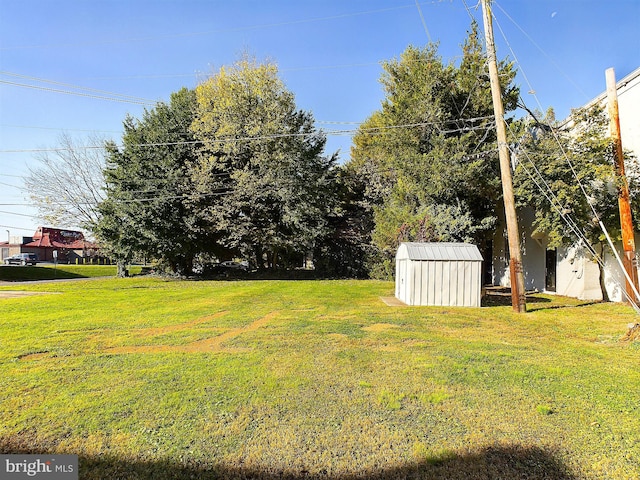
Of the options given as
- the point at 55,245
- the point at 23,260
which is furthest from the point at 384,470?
the point at 55,245

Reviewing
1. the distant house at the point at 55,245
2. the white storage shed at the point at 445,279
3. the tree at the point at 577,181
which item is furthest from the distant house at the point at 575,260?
the distant house at the point at 55,245

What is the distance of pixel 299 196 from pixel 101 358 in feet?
50.8

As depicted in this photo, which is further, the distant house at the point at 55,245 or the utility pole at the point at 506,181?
the distant house at the point at 55,245


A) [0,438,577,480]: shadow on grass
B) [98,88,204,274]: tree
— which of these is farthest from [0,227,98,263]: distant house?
[0,438,577,480]: shadow on grass

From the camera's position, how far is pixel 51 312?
9.07 metres

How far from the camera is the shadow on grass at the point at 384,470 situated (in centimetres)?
238

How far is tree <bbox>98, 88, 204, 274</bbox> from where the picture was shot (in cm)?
1994

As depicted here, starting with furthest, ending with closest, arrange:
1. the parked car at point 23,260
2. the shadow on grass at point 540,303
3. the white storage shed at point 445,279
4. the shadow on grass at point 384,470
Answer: the parked car at point 23,260, the white storage shed at point 445,279, the shadow on grass at point 540,303, the shadow on grass at point 384,470

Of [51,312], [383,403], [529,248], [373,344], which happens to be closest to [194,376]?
[383,403]

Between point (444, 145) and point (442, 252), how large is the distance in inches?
230

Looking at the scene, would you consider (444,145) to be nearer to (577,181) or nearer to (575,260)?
(577,181)

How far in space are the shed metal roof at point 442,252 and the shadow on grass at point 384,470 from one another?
799 cm

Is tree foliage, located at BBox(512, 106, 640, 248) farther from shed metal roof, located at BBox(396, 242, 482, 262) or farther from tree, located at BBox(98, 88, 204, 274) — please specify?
tree, located at BBox(98, 88, 204, 274)

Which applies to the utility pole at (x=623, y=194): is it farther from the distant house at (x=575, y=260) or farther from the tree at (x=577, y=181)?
the distant house at (x=575, y=260)
